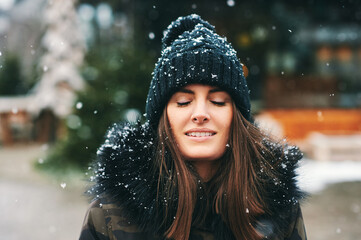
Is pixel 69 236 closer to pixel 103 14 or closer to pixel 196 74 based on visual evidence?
pixel 196 74

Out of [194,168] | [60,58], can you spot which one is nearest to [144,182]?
[194,168]

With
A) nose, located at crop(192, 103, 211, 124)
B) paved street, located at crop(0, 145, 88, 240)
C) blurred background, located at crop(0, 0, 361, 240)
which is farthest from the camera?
blurred background, located at crop(0, 0, 361, 240)

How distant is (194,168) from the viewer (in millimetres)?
1801

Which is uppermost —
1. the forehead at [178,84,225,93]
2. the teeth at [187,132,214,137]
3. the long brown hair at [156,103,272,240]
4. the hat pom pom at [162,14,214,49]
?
the hat pom pom at [162,14,214,49]

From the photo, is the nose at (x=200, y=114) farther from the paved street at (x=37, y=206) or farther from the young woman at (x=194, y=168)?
the paved street at (x=37, y=206)

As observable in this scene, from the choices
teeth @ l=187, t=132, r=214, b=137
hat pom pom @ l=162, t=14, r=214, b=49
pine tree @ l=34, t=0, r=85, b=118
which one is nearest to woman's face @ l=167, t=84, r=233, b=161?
teeth @ l=187, t=132, r=214, b=137

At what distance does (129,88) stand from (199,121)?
528 centimetres

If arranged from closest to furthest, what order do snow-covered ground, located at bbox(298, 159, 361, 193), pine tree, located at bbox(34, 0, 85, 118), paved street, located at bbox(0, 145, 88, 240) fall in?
paved street, located at bbox(0, 145, 88, 240) → snow-covered ground, located at bbox(298, 159, 361, 193) → pine tree, located at bbox(34, 0, 85, 118)

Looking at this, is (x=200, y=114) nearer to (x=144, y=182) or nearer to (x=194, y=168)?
(x=194, y=168)

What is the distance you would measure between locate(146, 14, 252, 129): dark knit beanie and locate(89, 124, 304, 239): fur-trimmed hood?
0.17 m

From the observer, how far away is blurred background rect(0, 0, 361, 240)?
6.62 metres

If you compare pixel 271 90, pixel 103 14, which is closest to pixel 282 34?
pixel 271 90

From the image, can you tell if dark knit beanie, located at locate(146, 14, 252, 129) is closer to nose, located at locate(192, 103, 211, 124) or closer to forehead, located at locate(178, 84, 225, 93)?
forehead, located at locate(178, 84, 225, 93)

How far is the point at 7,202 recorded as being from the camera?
6836 millimetres
